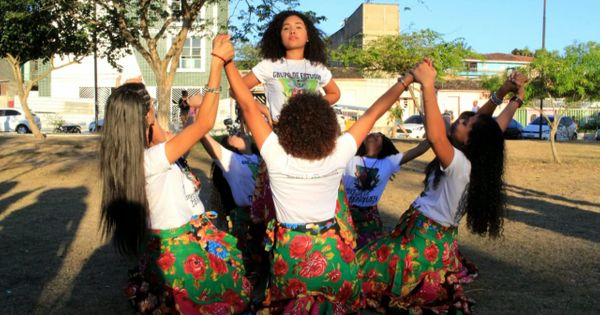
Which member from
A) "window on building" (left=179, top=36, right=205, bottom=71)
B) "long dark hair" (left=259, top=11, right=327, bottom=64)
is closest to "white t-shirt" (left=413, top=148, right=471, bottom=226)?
"long dark hair" (left=259, top=11, right=327, bottom=64)

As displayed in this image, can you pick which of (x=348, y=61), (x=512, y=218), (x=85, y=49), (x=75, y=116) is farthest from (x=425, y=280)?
(x=75, y=116)

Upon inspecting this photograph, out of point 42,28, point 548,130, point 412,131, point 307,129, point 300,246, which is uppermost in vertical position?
point 42,28

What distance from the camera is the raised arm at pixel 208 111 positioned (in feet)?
11.8

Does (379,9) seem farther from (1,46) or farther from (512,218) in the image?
(512,218)

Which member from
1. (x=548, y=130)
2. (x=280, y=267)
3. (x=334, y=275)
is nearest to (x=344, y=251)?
(x=334, y=275)

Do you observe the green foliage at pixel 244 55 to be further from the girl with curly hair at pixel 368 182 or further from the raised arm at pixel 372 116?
the raised arm at pixel 372 116

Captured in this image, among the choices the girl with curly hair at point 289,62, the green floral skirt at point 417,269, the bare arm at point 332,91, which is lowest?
the green floral skirt at point 417,269

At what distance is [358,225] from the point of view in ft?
18.6

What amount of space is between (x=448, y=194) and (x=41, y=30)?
17.7m

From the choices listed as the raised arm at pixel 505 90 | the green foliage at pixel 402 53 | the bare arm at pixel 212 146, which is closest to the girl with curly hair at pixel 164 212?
the bare arm at pixel 212 146

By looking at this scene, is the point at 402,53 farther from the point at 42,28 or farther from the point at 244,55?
the point at 244,55

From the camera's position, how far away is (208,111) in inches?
143

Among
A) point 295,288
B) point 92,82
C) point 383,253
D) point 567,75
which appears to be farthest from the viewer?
point 92,82

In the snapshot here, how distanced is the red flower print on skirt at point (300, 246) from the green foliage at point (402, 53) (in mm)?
25316
